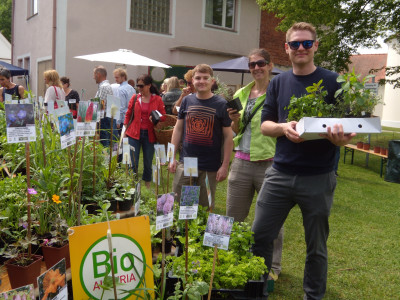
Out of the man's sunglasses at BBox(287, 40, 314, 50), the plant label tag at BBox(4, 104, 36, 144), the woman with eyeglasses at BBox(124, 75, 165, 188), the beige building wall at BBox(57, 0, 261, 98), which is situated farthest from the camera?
the beige building wall at BBox(57, 0, 261, 98)

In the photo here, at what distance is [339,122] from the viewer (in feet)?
6.73

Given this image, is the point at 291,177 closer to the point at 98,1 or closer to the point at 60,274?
the point at 60,274

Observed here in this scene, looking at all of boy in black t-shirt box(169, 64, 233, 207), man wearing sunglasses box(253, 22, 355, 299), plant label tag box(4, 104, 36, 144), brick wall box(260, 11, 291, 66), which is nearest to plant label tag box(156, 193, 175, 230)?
plant label tag box(4, 104, 36, 144)

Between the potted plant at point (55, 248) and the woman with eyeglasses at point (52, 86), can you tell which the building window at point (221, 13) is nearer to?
the woman with eyeglasses at point (52, 86)

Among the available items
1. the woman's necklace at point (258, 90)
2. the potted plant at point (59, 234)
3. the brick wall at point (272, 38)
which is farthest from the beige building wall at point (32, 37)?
the potted plant at point (59, 234)

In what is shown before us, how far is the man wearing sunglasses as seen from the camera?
2359 millimetres

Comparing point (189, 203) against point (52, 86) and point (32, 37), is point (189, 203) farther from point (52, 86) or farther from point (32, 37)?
point (32, 37)

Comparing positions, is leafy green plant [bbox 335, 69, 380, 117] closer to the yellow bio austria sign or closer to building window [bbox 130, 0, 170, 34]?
the yellow bio austria sign

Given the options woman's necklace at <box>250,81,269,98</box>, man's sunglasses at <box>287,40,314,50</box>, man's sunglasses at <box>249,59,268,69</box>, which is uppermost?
man's sunglasses at <box>287,40,314,50</box>

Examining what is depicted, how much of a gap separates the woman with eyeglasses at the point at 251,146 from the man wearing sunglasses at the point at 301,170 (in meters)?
0.56

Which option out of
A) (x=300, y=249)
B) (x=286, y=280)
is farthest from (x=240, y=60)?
(x=286, y=280)

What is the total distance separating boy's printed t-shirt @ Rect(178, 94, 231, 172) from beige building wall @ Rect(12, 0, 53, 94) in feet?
32.3

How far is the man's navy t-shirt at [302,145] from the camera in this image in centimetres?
235

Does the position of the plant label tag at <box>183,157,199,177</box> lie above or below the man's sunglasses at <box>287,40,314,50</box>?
below
